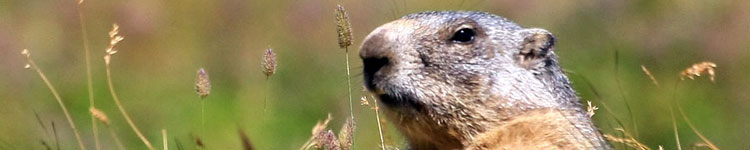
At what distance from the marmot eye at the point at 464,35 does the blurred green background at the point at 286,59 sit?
10.4 ft

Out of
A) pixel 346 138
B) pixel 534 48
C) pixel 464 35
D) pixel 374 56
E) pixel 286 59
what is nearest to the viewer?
pixel 346 138

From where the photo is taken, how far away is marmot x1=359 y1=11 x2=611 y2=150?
20.7ft

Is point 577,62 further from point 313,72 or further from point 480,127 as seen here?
point 480,127

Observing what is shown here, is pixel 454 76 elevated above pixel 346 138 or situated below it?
above

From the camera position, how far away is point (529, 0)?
1328 cm

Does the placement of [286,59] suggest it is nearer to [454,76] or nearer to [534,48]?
[534,48]

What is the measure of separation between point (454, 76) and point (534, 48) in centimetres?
49

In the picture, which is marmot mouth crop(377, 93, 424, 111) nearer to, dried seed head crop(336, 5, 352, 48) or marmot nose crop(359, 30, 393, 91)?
marmot nose crop(359, 30, 393, 91)

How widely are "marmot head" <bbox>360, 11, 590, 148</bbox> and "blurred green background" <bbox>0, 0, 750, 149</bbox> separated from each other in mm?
3117

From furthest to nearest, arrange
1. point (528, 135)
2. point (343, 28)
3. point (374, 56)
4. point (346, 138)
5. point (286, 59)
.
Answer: point (286, 59) → point (528, 135) → point (374, 56) → point (343, 28) → point (346, 138)

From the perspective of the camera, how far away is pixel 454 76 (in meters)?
6.43

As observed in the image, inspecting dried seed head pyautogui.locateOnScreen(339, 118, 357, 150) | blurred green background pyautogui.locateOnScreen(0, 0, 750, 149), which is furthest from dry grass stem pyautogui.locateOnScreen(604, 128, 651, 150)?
blurred green background pyautogui.locateOnScreen(0, 0, 750, 149)

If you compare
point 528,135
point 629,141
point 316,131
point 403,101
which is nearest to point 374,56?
point 403,101

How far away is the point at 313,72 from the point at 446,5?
4.89ft
